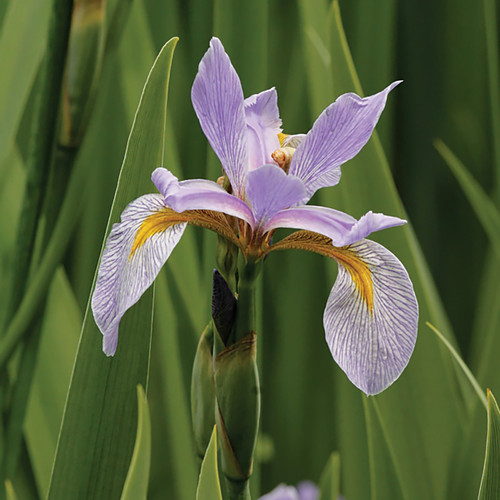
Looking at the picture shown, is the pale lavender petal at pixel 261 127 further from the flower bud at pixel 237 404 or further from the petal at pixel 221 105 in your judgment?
the flower bud at pixel 237 404

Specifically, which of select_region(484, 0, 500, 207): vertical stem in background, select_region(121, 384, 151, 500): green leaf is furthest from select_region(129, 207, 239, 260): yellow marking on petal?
select_region(484, 0, 500, 207): vertical stem in background

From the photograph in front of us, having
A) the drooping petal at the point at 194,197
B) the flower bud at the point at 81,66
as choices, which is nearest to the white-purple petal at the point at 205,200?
the drooping petal at the point at 194,197

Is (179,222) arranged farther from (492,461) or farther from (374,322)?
(492,461)

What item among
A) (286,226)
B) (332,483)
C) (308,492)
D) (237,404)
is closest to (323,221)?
(286,226)

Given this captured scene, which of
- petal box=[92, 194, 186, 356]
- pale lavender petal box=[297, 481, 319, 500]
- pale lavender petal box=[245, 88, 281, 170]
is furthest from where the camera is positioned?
pale lavender petal box=[297, 481, 319, 500]

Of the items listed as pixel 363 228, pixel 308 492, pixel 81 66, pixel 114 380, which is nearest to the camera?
pixel 363 228

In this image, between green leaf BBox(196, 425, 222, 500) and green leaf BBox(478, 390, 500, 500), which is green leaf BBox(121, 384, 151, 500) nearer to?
green leaf BBox(196, 425, 222, 500)
